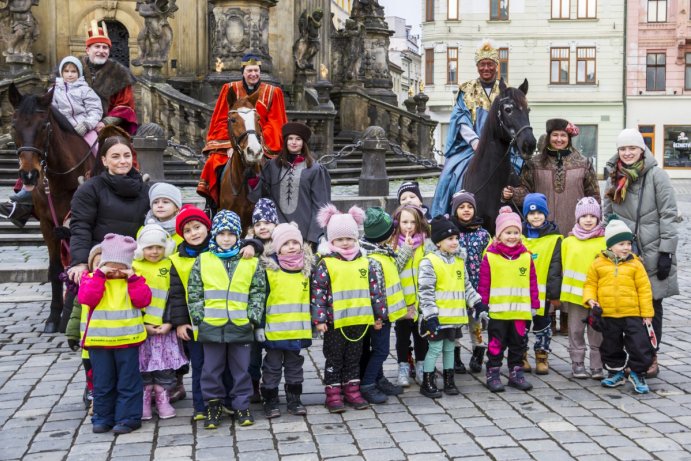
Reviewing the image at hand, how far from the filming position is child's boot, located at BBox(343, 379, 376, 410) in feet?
22.8

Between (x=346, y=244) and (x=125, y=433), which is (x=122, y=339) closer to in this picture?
(x=125, y=433)

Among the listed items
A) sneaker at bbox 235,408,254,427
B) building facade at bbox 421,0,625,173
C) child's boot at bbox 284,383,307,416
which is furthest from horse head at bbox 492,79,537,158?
building facade at bbox 421,0,625,173

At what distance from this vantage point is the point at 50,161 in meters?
9.44

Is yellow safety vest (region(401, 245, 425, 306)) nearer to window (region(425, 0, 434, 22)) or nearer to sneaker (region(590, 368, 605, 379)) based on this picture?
sneaker (region(590, 368, 605, 379))

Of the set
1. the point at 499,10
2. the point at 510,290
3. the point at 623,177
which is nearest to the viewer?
the point at 510,290

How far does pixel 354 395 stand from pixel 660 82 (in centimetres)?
4784

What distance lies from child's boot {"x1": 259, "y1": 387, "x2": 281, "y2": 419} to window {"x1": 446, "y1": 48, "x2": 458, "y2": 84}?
46691 millimetres

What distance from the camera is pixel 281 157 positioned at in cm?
884

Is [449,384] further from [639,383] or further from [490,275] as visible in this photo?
[639,383]

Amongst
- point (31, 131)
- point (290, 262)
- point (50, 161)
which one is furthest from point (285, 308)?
point (50, 161)

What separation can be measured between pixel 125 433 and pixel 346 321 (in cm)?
176

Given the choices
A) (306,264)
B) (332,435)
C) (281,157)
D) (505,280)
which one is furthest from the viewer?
(281,157)

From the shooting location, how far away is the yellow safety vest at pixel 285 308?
671 cm

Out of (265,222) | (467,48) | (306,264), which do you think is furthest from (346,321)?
(467,48)
